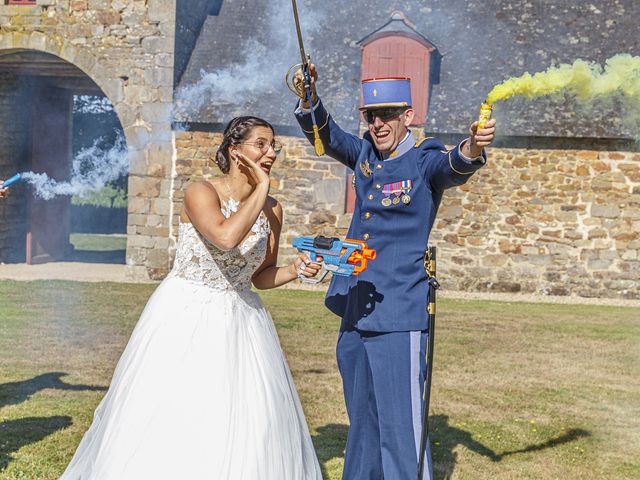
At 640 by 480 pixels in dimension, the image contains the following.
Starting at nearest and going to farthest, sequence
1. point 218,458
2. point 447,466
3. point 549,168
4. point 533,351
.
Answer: point 218,458 < point 447,466 < point 533,351 < point 549,168

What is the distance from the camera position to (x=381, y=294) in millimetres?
4328

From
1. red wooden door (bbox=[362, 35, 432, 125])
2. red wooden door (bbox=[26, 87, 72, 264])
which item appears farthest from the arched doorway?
red wooden door (bbox=[362, 35, 432, 125])

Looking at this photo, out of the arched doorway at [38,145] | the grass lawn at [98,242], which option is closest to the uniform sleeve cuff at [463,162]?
the arched doorway at [38,145]

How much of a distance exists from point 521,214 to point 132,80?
272 inches

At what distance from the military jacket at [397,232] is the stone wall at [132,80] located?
11171mm

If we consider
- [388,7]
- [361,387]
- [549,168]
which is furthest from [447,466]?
[388,7]

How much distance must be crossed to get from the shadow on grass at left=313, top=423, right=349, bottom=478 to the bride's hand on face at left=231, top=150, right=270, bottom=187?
2.19 metres

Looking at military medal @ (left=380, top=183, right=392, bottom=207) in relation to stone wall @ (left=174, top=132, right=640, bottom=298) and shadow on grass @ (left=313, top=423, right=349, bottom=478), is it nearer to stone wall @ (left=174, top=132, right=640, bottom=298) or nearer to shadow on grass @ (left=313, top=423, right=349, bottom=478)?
shadow on grass @ (left=313, top=423, right=349, bottom=478)

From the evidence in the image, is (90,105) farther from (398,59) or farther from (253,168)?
(253,168)

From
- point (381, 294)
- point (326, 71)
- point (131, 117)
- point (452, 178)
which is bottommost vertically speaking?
point (381, 294)

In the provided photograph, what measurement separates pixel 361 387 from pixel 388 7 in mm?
12813

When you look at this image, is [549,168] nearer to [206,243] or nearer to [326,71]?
[326,71]

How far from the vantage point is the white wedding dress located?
400 cm

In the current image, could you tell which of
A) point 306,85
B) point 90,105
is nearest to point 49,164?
point 90,105
